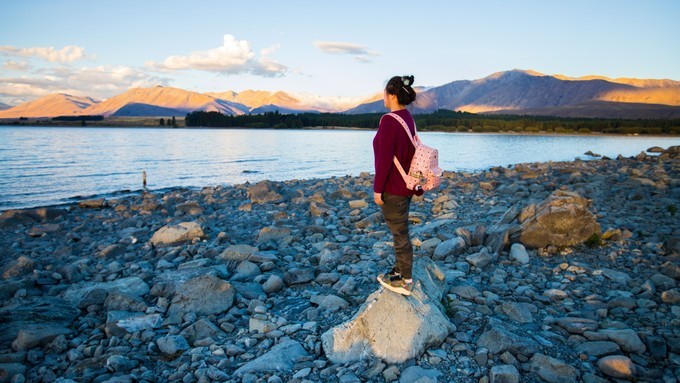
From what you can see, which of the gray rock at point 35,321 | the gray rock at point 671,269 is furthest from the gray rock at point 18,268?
the gray rock at point 671,269

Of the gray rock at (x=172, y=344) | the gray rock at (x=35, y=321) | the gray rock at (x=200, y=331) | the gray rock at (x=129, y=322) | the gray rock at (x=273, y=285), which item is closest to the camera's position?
the gray rock at (x=172, y=344)

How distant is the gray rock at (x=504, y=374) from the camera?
391cm

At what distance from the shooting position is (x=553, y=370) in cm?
400

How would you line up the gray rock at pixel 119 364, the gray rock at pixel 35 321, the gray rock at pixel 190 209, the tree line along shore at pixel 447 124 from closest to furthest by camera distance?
the gray rock at pixel 119 364 < the gray rock at pixel 35 321 < the gray rock at pixel 190 209 < the tree line along shore at pixel 447 124

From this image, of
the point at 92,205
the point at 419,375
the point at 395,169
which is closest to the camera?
the point at 419,375

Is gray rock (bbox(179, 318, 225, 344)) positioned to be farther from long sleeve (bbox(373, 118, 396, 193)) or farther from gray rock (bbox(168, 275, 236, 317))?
long sleeve (bbox(373, 118, 396, 193))

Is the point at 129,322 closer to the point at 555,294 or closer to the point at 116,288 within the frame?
the point at 116,288

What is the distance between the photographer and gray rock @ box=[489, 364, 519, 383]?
3.91 metres

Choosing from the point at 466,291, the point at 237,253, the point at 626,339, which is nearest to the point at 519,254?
the point at 466,291

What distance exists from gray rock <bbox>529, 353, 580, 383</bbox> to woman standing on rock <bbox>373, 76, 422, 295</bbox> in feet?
4.88

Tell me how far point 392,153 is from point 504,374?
2524mm

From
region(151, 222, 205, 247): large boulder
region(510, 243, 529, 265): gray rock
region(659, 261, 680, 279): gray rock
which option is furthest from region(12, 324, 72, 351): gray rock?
region(659, 261, 680, 279): gray rock

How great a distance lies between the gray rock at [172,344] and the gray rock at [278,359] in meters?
0.97

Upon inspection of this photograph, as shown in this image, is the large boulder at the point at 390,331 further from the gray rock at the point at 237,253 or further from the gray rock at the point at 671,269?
the gray rock at the point at 671,269
